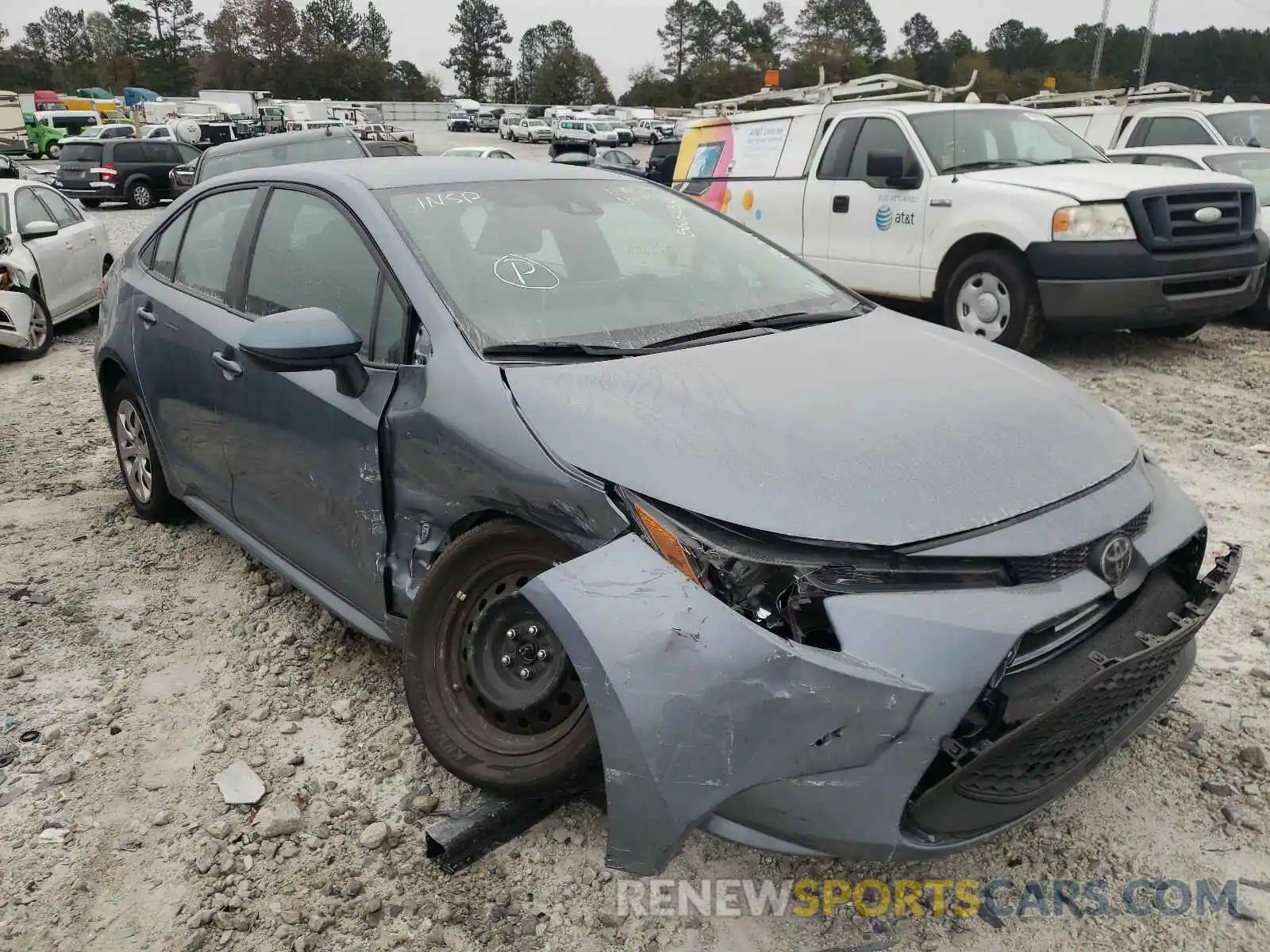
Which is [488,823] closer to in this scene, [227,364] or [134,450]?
[227,364]

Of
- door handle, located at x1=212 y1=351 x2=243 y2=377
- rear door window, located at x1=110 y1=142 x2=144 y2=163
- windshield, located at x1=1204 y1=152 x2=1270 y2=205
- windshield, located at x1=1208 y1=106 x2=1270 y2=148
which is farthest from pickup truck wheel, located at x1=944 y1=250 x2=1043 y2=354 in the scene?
rear door window, located at x1=110 y1=142 x2=144 y2=163

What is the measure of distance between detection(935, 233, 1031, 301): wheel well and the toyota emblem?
5007mm

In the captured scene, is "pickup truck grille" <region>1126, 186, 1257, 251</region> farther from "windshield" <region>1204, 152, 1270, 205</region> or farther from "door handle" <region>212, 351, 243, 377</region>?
"door handle" <region>212, 351, 243, 377</region>

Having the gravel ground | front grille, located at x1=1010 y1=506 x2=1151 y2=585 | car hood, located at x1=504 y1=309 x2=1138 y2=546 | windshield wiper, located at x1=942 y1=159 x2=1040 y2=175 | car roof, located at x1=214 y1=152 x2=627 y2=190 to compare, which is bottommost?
the gravel ground

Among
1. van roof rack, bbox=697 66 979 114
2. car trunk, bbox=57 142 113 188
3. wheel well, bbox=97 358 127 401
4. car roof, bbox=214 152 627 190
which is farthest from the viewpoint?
car trunk, bbox=57 142 113 188

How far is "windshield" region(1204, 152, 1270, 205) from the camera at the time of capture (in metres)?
8.34

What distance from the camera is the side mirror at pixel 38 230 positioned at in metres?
8.57

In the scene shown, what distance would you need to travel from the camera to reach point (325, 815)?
256 centimetres

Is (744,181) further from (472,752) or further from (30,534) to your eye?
(472,752)

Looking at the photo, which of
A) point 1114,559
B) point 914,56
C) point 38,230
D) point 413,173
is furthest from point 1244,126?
point 914,56

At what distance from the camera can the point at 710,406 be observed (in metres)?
2.29

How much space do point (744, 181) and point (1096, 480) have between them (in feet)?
23.3

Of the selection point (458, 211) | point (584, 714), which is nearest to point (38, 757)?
point (584, 714)

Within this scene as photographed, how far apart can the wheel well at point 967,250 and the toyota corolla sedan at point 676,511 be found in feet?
12.8
